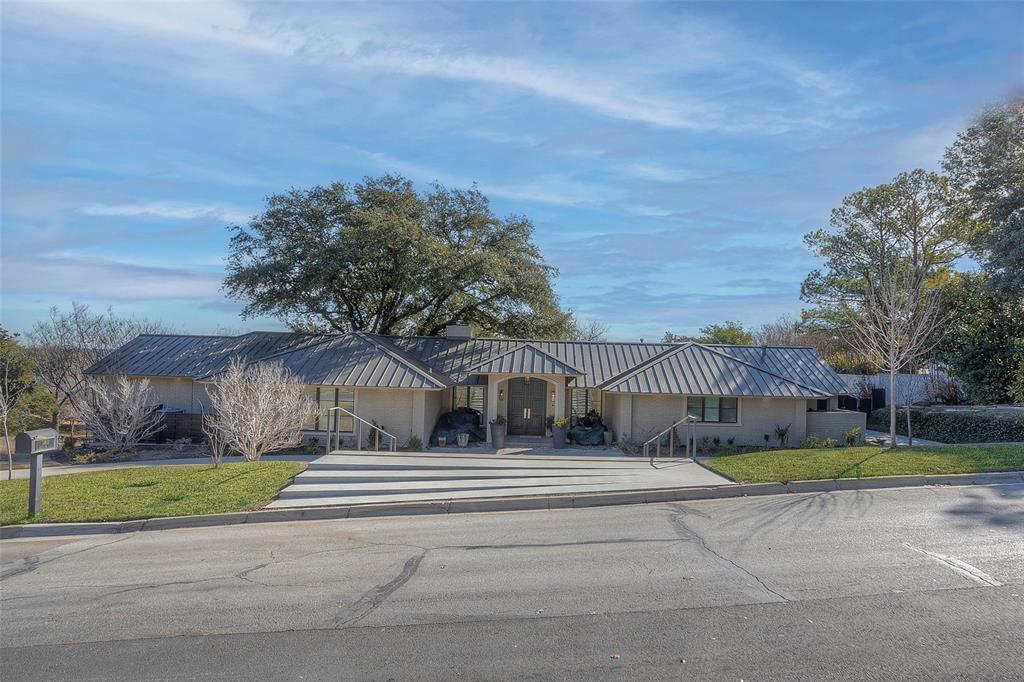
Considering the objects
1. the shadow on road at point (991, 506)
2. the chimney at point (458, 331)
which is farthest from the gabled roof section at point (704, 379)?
the shadow on road at point (991, 506)

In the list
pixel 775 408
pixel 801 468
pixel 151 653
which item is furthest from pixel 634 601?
pixel 775 408

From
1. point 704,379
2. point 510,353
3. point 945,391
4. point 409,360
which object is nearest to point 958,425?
point 704,379

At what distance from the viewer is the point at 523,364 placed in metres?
23.5

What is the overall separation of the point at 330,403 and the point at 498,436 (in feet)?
18.2

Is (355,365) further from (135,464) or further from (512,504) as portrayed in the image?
(512,504)

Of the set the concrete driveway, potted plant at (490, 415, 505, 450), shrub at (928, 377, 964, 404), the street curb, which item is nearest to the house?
potted plant at (490, 415, 505, 450)

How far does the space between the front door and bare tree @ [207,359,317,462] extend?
25.1 ft

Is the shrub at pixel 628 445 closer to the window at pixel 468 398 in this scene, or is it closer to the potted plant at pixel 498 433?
the potted plant at pixel 498 433

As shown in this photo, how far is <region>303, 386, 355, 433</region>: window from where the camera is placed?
22.2 metres

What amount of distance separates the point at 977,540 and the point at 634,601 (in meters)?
5.19

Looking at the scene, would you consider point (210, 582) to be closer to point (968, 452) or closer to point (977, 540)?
point (977, 540)

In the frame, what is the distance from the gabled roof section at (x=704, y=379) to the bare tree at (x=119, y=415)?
1424 cm

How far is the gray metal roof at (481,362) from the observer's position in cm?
2208

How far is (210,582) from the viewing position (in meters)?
8.39
